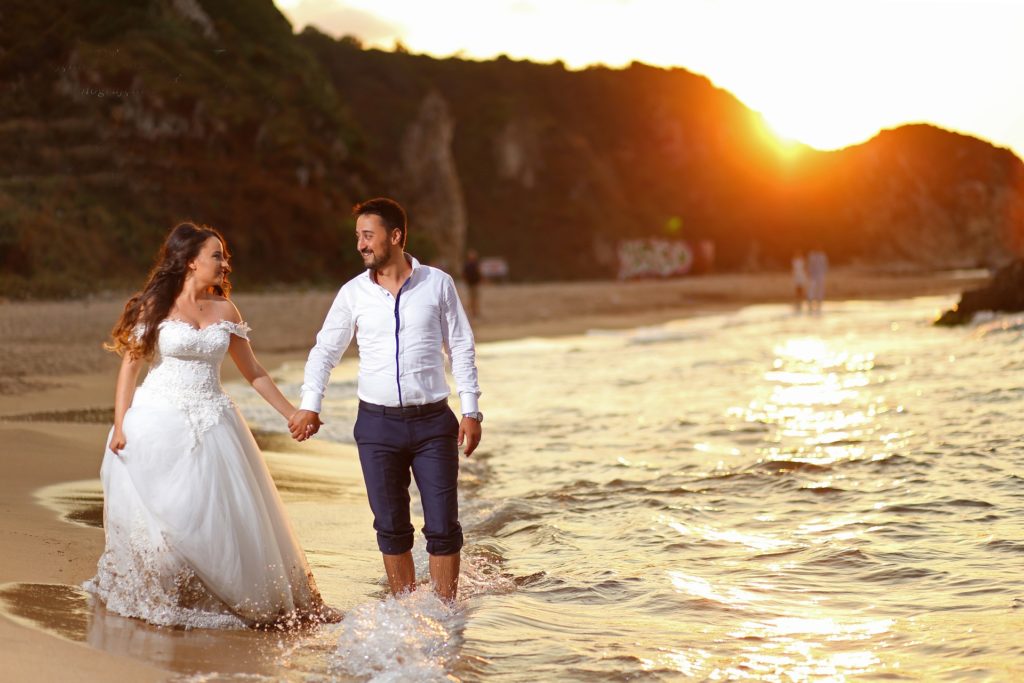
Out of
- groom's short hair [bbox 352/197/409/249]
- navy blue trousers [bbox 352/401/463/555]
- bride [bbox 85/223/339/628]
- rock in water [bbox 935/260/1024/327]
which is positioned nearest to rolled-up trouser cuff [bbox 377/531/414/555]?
navy blue trousers [bbox 352/401/463/555]

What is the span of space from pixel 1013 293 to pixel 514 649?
26.3 meters

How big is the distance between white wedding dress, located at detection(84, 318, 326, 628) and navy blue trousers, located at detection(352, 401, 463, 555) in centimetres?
47

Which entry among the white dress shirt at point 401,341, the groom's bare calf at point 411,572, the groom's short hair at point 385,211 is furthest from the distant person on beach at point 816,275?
the groom's short hair at point 385,211

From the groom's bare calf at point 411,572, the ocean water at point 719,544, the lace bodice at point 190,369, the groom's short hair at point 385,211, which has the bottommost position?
the ocean water at point 719,544

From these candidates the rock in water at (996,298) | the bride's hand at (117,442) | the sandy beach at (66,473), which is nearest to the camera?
the sandy beach at (66,473)

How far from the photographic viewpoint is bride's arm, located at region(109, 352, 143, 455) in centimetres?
510

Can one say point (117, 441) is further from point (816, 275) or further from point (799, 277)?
point (799, 277)

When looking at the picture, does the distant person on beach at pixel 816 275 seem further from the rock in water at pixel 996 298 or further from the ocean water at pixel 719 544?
the ocean water at pixel 719 544

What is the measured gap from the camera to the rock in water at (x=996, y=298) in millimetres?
28125

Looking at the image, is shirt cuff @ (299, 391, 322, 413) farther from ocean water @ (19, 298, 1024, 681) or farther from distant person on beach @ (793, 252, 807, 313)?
distant person on beach @ (793, 252, 807, 313)

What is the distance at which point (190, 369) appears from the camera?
5266 mm

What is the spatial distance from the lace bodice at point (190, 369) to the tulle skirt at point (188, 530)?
0.16 feet

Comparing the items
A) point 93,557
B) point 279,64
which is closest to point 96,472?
point 93,557

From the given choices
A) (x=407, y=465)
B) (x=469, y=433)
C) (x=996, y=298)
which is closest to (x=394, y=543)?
(x=407, y=465)
